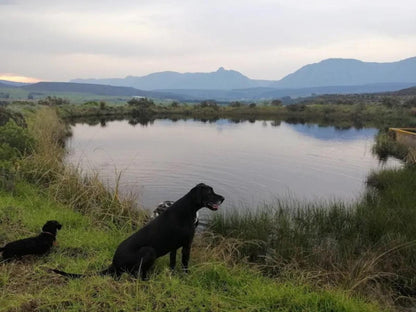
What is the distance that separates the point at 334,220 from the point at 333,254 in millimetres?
2090

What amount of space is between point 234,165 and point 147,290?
1522 cm

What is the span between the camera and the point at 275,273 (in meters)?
6.21

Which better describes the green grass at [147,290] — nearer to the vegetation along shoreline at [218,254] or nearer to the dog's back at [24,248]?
the vegetation along shoreline at [218,254]

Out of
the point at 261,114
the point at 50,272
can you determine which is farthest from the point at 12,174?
the point at 261,114

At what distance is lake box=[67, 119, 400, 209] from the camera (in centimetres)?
1370

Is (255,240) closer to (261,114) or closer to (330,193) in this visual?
(330,193)

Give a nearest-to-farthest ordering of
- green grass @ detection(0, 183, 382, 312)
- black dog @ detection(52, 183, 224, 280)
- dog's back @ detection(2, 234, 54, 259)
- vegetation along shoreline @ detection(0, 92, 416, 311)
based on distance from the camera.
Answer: green grass @ detection(0, 183, 382, 312)
vegetation along shoreline @ detection(0, 92, 416, 311)
black dog @ detection(52, 183, 224, 280)
dog's back @ detection(2, 234, 54, 259)

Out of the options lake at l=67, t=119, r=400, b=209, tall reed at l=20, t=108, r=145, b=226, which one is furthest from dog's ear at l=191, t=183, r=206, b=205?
lake at l=67, t=119, r=400, b=209

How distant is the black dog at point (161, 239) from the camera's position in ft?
14.4

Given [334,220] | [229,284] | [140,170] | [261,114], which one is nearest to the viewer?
[229,284]

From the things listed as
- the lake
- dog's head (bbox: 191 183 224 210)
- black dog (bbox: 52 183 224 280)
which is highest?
dog's head (bbox: 191 183 224 210)

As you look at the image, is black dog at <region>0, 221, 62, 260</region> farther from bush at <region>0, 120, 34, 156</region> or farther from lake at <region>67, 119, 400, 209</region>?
bush at <region>0, 120, 34, 156</region>

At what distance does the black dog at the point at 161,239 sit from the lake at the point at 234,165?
18.5ft

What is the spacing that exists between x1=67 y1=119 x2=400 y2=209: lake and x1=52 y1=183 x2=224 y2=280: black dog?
18.5ft
